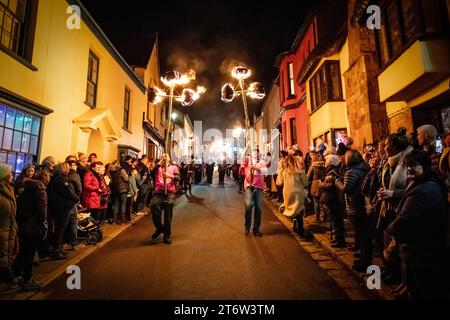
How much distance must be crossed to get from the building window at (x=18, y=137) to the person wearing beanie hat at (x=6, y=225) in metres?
3.51

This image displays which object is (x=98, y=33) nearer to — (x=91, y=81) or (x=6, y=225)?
(x=91, y=81)

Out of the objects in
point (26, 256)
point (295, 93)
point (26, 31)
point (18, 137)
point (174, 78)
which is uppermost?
point (295, 93)

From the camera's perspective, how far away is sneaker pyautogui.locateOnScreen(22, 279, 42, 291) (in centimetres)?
350

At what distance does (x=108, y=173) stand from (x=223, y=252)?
5132mm

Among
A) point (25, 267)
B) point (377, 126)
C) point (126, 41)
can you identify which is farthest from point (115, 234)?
point (126, 41)

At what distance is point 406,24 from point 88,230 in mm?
9642

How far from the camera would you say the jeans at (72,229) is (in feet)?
17.9

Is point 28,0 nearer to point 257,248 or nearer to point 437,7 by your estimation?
point 257,248

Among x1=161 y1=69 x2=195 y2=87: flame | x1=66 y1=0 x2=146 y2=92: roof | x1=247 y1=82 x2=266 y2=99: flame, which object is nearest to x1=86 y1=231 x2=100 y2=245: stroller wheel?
x1=161 y1=69 x2=195 y2=87: flame

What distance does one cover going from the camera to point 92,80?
1062 cm

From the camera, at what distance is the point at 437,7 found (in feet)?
19.5

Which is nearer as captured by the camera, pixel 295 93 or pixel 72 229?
pixel 72 229

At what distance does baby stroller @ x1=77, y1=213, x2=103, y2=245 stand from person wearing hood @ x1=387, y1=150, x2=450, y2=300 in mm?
5949

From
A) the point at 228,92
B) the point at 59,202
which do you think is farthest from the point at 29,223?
the point at 228,92
